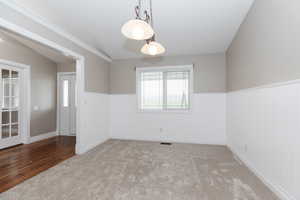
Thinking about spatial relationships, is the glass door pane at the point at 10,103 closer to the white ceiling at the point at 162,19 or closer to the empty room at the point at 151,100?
the empty room at the point at 151,100

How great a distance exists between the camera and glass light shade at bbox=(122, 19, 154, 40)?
1.28 meters

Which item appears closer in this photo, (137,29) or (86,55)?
(137,29)

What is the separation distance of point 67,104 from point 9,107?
1424 millimetres

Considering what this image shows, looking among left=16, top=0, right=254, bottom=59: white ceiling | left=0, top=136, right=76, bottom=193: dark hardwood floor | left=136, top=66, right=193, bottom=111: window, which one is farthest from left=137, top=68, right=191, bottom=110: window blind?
left=0, top=136, right=76, bottom=193: dark hardwood floor

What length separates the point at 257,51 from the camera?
2.08 m

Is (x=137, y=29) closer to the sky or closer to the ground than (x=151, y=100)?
closer to the sky

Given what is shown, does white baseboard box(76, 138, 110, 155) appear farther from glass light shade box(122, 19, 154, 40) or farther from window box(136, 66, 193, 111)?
glass light shade box(122, 19, 154, 40)

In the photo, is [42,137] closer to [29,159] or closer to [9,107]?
[9,107]

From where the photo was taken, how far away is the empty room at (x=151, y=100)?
1.69 m

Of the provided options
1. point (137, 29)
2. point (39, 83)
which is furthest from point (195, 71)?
point (39, 83)

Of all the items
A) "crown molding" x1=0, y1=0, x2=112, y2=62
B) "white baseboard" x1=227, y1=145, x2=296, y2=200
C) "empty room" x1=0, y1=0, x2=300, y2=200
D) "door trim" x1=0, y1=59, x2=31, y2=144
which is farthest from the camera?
"door trim" x1=0, y1=59, x2=31, y2=144

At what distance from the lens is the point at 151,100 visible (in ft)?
13.9

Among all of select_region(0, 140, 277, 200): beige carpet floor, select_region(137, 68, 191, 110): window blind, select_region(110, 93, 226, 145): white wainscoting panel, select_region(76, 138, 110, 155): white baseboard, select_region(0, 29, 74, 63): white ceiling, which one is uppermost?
select_region(0, 29, 74, 63): white ceiling

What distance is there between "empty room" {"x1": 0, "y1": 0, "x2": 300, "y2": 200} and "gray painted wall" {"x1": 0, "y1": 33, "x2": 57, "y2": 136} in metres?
0.03
